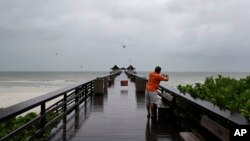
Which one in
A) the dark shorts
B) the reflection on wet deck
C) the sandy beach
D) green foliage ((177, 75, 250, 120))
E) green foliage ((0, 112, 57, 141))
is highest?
green foliage ((177, 75, 250, 120))

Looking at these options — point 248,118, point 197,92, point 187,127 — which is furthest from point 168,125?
point 248,118

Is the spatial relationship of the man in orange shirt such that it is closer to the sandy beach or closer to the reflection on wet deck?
the reflection on wet deck

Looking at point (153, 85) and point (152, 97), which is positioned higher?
point (153, 85)

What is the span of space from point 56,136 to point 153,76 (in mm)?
3981

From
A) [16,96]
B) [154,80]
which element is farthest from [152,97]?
[16,96]

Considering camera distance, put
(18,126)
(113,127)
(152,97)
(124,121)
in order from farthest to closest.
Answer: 1. (152,97)
2. (124,121)
3. (18,126)
4. (113,127)

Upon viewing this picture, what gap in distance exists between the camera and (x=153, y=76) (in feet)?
37.0

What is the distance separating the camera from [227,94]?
255 inches

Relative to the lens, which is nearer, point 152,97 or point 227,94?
point 227,94

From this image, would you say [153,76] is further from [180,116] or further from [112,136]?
[112,136]

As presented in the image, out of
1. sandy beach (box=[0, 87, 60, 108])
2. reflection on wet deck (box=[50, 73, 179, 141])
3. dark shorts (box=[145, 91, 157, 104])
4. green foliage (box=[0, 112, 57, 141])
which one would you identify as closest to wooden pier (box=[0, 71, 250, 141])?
reflection on wet deck (box=[50, 73, 179, 141])

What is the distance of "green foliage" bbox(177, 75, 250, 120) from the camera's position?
5.20 metres

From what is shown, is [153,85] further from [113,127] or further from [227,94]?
[227,94]

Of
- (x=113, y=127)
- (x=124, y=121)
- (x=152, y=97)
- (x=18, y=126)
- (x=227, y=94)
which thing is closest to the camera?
(x=227, y=94)
